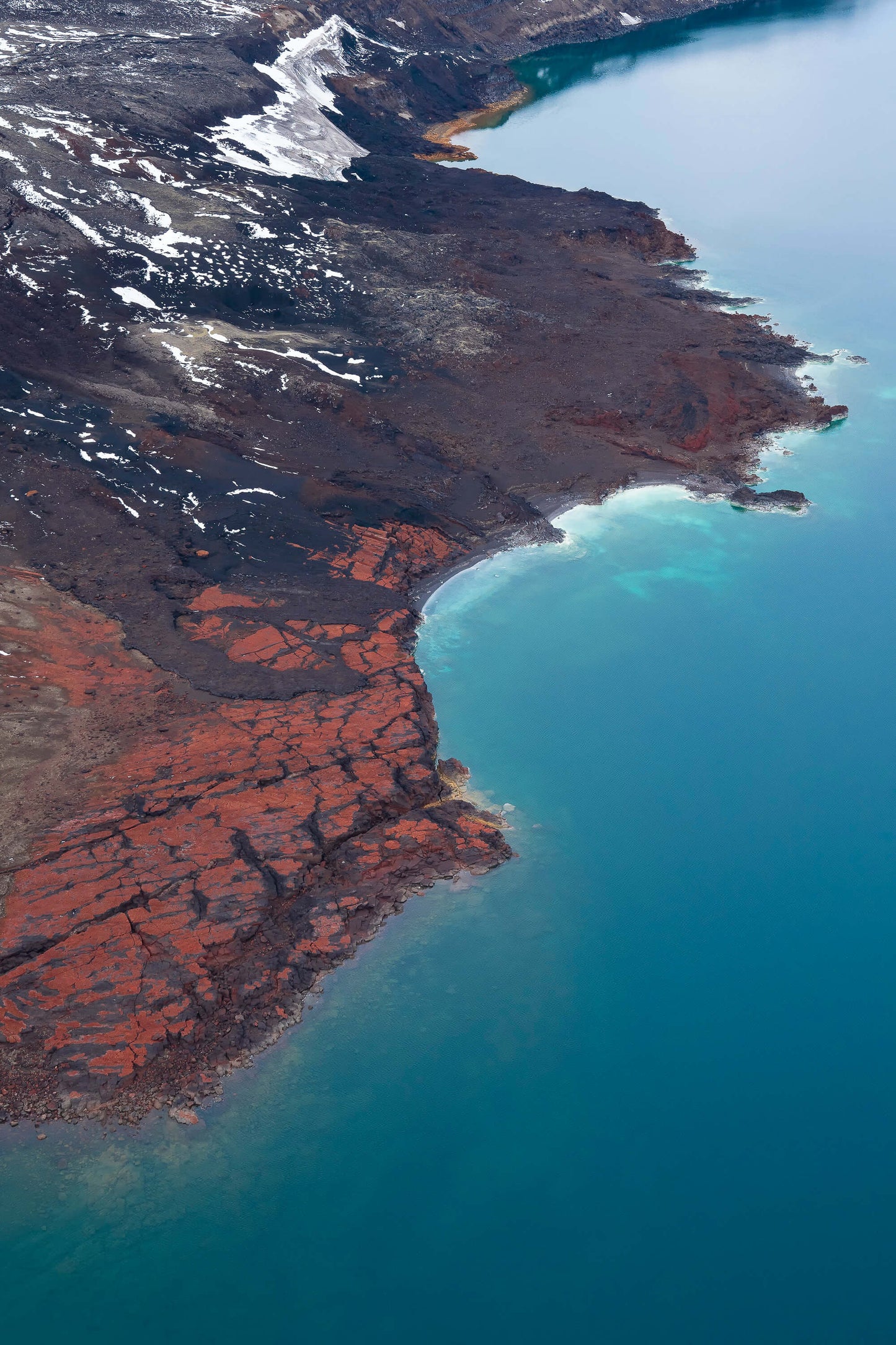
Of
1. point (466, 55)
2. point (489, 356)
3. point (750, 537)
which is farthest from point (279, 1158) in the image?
point (466, 55)

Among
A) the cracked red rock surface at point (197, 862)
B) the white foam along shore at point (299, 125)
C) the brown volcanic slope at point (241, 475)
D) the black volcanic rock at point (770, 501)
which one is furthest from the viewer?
the white foam along shore at point (299, 125)

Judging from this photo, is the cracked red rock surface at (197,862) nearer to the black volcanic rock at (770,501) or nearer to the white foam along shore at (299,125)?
the black volcanic rock at (770,501)

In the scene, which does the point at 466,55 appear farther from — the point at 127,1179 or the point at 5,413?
the point at 127,1179

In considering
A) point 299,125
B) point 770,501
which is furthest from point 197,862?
point 299,125

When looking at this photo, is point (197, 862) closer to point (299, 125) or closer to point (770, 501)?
point (770, 501)

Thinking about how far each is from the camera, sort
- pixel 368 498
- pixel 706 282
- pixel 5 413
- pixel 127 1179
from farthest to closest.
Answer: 1. pixel 706 282
2. pixel 368 498
3. pixel 5 413
4. pixel 127 1179

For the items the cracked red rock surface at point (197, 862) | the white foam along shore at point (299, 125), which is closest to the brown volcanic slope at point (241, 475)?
the cracked red rock surface at point (197, 862)

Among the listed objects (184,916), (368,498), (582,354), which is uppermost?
(582,354)
